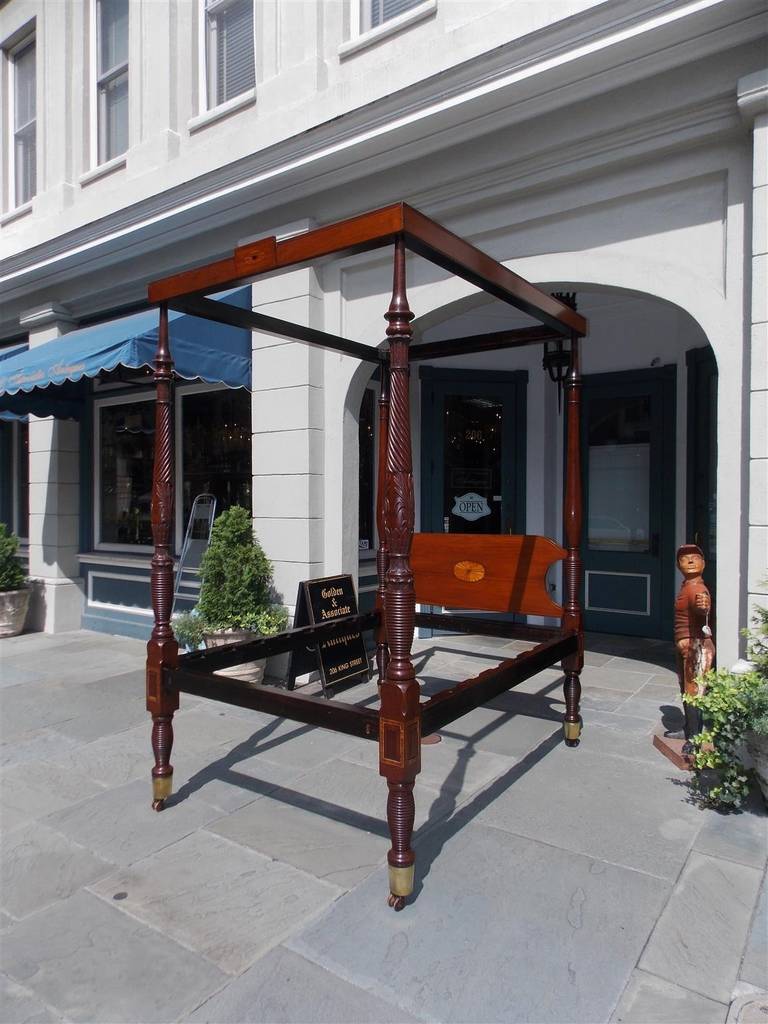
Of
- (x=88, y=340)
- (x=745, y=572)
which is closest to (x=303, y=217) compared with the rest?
(x=88, y=340)

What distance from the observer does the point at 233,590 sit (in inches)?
220

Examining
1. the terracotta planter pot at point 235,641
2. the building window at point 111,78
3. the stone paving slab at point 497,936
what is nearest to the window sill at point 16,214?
the building window at point 111,78

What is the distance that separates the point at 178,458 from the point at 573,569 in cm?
488

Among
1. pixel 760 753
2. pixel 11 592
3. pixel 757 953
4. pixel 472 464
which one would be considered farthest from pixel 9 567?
pixel 757 953

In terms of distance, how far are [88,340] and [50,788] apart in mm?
3955

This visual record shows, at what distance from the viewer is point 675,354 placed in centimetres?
706

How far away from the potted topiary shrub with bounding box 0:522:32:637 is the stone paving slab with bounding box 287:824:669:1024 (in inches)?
264

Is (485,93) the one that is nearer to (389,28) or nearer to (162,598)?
(389,28)

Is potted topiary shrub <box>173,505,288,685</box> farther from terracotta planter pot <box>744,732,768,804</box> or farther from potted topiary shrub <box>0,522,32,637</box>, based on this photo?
terracotta planter pot <box>744,732,768,804</box>

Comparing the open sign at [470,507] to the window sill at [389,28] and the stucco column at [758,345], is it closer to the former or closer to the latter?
the stucco column at [758,345]

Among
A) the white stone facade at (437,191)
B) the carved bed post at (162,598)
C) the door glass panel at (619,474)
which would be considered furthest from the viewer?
the door glass panel at (619,474)

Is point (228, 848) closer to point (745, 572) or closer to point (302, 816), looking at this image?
point (302, 816)

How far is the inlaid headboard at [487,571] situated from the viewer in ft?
13.9

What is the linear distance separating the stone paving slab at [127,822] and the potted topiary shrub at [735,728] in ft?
8.21
